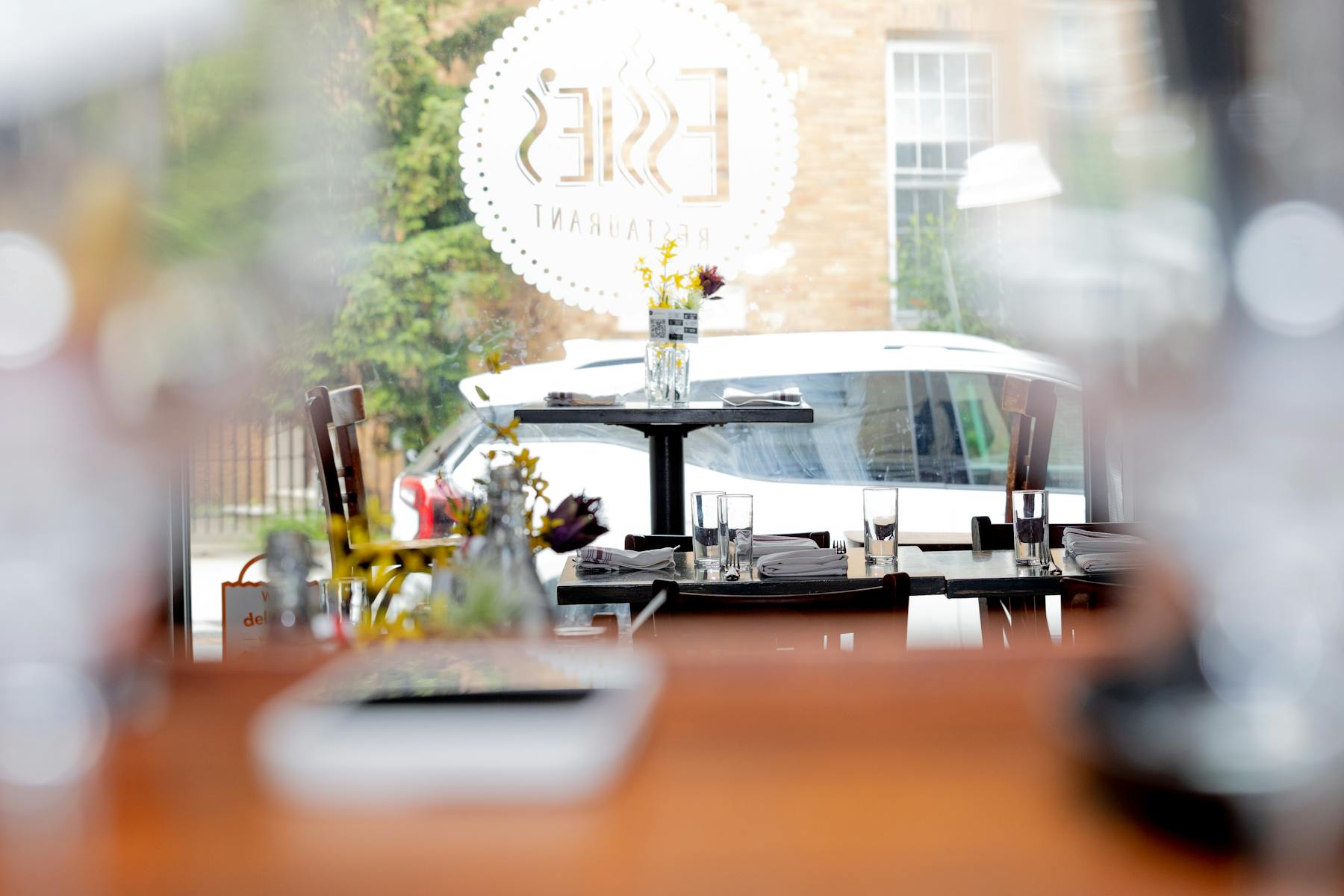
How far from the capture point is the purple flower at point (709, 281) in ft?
13.5

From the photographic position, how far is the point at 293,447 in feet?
15.6

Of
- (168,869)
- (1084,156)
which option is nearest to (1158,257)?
(1084,156)

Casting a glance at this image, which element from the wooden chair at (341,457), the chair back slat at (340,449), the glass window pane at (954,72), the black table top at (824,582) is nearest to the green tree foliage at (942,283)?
the glass window pane at (954,72)

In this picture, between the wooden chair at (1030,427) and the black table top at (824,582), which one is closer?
the black table top at (824,582)

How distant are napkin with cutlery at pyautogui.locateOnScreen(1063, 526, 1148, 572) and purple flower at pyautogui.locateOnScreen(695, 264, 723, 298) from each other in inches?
65.1

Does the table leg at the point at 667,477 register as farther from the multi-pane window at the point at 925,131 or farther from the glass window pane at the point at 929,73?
the glass window pane at the point at 929,73

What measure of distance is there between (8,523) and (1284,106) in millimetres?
627

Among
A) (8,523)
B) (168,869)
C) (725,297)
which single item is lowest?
(168,869)

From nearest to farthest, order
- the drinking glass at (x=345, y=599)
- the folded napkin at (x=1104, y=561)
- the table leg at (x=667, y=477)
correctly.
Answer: the drinking glass at (x=345, y=599) → the folded napkin at (x=1104, y=561) → the table leg at (x=667, y=477)

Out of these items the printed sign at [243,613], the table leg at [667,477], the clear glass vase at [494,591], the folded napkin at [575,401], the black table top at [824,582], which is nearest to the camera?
the clear glass vase at [494,591]

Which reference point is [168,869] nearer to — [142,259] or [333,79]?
[142,259]

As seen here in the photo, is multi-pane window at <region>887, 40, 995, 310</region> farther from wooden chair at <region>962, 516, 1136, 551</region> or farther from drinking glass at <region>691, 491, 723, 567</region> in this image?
drinking glass at <region>691, 491, 723, 567</region>

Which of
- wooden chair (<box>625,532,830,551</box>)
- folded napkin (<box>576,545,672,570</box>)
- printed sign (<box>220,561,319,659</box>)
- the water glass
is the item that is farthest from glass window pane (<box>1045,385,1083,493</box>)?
printed sign (<box>220,561,319,659</box>)

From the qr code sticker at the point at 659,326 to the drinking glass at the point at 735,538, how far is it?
1.26 meters
